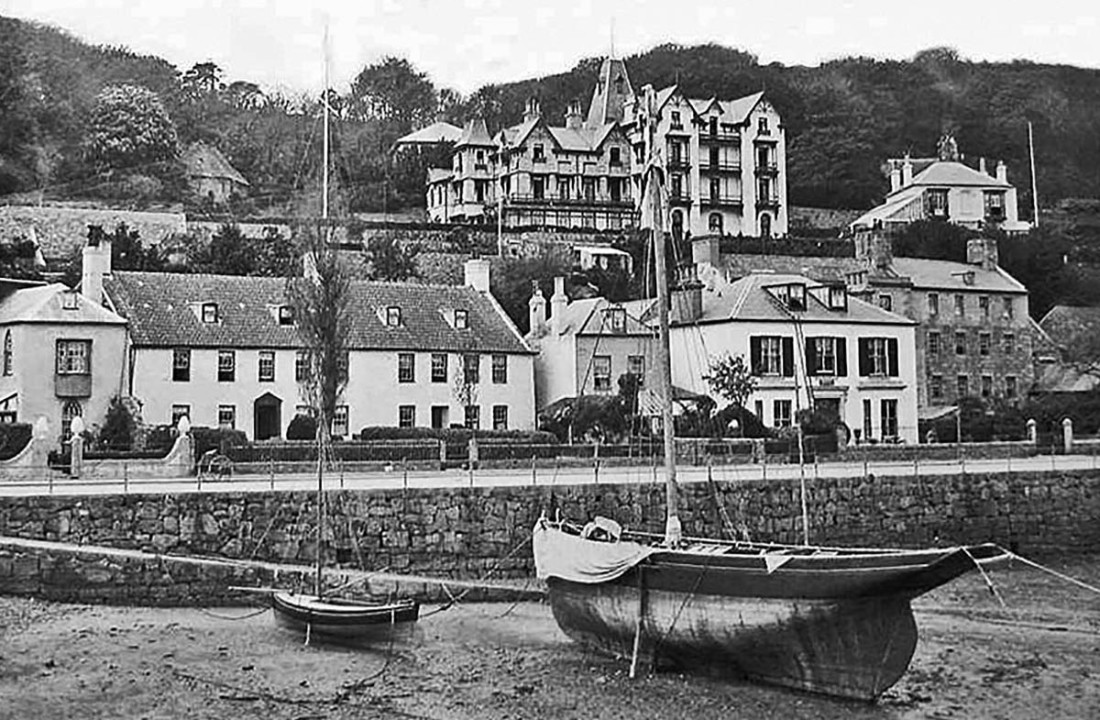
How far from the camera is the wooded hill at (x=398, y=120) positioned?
107188mm

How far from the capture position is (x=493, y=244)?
84250 mm

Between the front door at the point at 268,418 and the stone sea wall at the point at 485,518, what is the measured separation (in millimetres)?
20523

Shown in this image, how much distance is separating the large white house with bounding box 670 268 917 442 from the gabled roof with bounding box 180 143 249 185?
6178cm

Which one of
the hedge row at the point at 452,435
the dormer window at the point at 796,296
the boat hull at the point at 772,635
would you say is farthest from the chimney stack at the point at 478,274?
the boat hull at the point at 772,635

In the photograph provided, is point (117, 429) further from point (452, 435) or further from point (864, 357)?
point (864, 357)

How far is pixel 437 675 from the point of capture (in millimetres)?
21766

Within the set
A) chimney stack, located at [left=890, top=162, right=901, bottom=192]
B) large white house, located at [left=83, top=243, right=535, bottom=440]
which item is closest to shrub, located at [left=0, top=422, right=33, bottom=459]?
large white house, located at [left=83, top=243, right=535, bottom=440]

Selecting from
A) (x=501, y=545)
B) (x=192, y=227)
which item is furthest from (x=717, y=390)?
(x=192, y=227)

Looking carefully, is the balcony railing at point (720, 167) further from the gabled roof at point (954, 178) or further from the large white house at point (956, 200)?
the gabled roof at point (954, 178)

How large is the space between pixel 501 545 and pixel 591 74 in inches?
5668

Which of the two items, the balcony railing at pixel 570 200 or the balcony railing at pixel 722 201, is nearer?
the balcony railing at pixel 570 200

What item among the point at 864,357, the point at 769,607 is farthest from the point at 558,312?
the point at 769,607

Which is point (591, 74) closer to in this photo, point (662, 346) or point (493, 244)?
point (493, 244)

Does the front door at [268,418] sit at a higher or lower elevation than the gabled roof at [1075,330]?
lower
